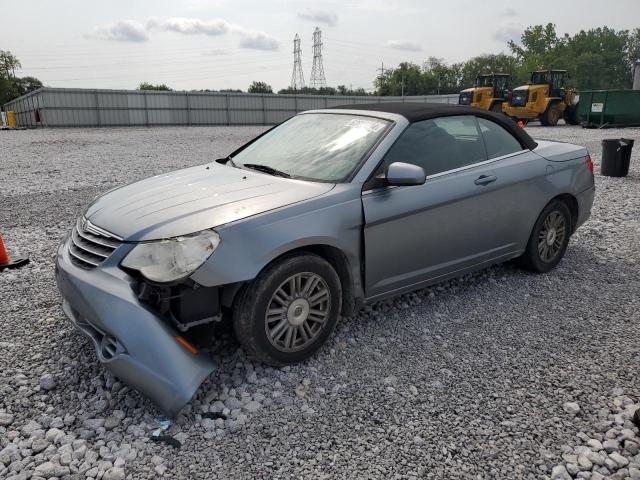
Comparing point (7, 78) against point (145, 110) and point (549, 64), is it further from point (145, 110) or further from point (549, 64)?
point (549, 64)

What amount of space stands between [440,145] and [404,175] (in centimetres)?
80

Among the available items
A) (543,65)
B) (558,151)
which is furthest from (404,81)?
(558,151)

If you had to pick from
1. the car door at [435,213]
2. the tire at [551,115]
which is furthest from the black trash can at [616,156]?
the tire at [551,115]

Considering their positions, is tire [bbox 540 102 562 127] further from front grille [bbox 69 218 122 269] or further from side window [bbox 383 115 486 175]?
front grille [bbox 69 218 122 269]

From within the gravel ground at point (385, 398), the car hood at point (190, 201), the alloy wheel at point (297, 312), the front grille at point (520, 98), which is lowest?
the gravel ground at point (385, 398)

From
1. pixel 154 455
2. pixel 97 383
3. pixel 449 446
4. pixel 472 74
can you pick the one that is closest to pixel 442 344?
pixel 449 446

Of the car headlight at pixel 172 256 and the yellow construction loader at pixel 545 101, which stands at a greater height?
the yellow construction loader at pixel 545 101

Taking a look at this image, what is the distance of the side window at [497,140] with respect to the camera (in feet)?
14.2

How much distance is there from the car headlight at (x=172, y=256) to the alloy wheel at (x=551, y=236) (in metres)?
3.20

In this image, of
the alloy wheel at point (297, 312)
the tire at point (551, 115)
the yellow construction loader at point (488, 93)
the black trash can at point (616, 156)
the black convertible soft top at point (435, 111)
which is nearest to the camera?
the alloy wheel at point (297, 312)

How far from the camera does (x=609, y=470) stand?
2.42 metres

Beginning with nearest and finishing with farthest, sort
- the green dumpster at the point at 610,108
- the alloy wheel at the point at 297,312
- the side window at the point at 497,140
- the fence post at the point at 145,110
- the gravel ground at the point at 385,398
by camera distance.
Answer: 1. the gravel ground at the point at 385,398
2. the alloy wheel at the point at 297,312
3. the side window at the point at 497,140
4. the green dumpster at the point at 610,108
5. the fence post at the point at 145,110

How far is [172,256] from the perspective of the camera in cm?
279

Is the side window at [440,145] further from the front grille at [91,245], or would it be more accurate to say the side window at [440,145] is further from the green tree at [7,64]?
the green tree at [7,64]
